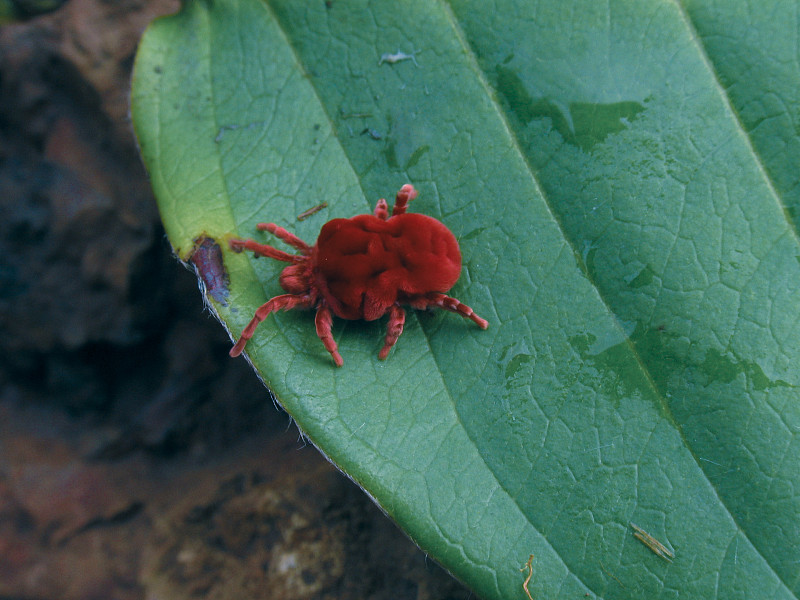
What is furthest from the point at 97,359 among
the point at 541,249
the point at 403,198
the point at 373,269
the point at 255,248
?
the point at 541,249

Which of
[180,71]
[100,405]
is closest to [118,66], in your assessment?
[180,71]

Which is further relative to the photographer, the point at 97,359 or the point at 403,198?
the point at 97,359

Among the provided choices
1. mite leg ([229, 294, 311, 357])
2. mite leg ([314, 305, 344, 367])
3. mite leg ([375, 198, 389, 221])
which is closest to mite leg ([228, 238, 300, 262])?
mite leg ([229, 294, 311, 357])

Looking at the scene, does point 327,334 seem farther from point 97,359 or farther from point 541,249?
point 97,359

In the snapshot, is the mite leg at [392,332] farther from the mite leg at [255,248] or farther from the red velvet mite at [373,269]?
the mite leg at [255,248]

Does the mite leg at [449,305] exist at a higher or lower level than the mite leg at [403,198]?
lower

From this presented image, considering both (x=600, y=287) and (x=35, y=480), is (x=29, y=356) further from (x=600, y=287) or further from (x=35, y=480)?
(x=600, y=287)

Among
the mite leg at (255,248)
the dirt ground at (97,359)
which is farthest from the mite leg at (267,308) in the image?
the dirt ground at (97,359)
